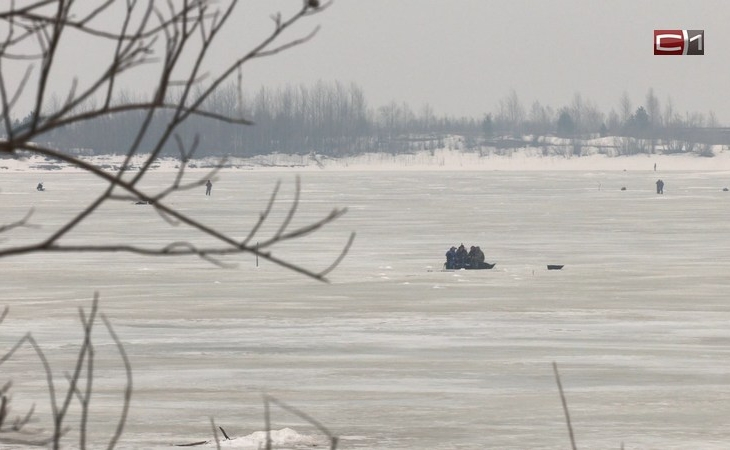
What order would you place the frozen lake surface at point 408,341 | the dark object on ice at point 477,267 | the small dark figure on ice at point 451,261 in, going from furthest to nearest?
the small dark figure on ice at point 451,261 < the dark object on ice at point 477,267 < the frozen lake surface at point 408,341

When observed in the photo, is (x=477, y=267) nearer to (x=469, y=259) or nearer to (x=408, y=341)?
(x=469, y=259)

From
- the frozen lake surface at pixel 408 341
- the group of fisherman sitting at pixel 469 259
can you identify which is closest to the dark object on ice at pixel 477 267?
the group of fisherman sitting at pixel 469 259

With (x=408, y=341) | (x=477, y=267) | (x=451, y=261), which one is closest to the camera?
(x=408, y=341)

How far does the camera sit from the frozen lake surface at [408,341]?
12.0 m

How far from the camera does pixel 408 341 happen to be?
16859 millimetres

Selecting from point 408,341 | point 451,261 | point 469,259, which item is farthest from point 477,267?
point 408,341

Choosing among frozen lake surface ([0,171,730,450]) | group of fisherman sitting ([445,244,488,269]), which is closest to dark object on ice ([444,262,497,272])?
group of fisherman sitting ([445,244,488,269])

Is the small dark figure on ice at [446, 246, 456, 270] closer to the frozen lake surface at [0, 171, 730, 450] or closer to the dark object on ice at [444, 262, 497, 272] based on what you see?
the dark object on ice at [444, 262, 497, 272]

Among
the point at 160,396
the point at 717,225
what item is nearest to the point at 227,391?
the point at 160,396

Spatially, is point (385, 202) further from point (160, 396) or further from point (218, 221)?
point (160, 396)

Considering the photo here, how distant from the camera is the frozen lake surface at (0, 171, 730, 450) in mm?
11953

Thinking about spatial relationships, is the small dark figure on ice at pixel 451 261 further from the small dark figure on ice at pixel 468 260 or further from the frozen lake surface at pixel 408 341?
the frozen lake surface at pixel 408 341

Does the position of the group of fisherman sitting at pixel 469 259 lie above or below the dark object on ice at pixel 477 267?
above

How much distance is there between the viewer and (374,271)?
2598cm
